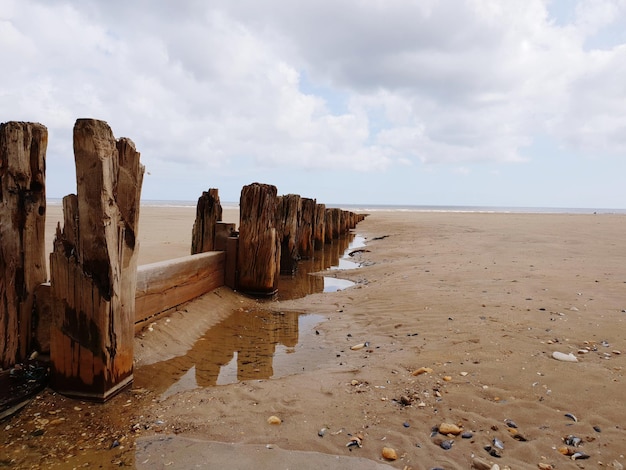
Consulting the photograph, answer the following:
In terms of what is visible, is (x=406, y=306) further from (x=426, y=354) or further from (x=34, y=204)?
(x=34, y=204)

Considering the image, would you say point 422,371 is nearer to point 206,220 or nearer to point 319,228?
point 206,220

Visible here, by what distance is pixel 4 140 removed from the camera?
2850mm

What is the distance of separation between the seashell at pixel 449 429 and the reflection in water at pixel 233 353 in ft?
4.95

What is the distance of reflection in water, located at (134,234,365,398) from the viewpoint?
3367 mm

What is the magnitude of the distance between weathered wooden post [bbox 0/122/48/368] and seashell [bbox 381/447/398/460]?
263 centimetres

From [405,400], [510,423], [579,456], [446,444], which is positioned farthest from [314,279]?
[579,456]

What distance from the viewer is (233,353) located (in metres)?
4.05

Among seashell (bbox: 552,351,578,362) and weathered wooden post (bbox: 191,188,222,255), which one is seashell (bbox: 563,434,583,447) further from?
weathered wooden post (bbox: 191,188,222,255)

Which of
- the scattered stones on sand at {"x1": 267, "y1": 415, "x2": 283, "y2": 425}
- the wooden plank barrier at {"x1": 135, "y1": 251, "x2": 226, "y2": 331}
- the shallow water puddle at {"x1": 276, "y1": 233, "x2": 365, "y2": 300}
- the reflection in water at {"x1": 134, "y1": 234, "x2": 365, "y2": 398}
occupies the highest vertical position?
the wooden plank barrier at {"x1": 135, "y1": 251, "x2": 226, "y2": 331}

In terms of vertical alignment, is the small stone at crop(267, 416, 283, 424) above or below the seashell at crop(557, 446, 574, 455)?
below

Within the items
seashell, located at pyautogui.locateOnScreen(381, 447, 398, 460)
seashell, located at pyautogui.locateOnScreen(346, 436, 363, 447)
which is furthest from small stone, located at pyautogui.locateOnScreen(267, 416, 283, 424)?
seashell, located at pyautogui.locateOnScreen(381, 447, 398, 460)

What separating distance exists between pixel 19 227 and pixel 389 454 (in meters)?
2.93

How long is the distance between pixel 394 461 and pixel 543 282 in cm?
491

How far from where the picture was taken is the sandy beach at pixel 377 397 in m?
2.25
